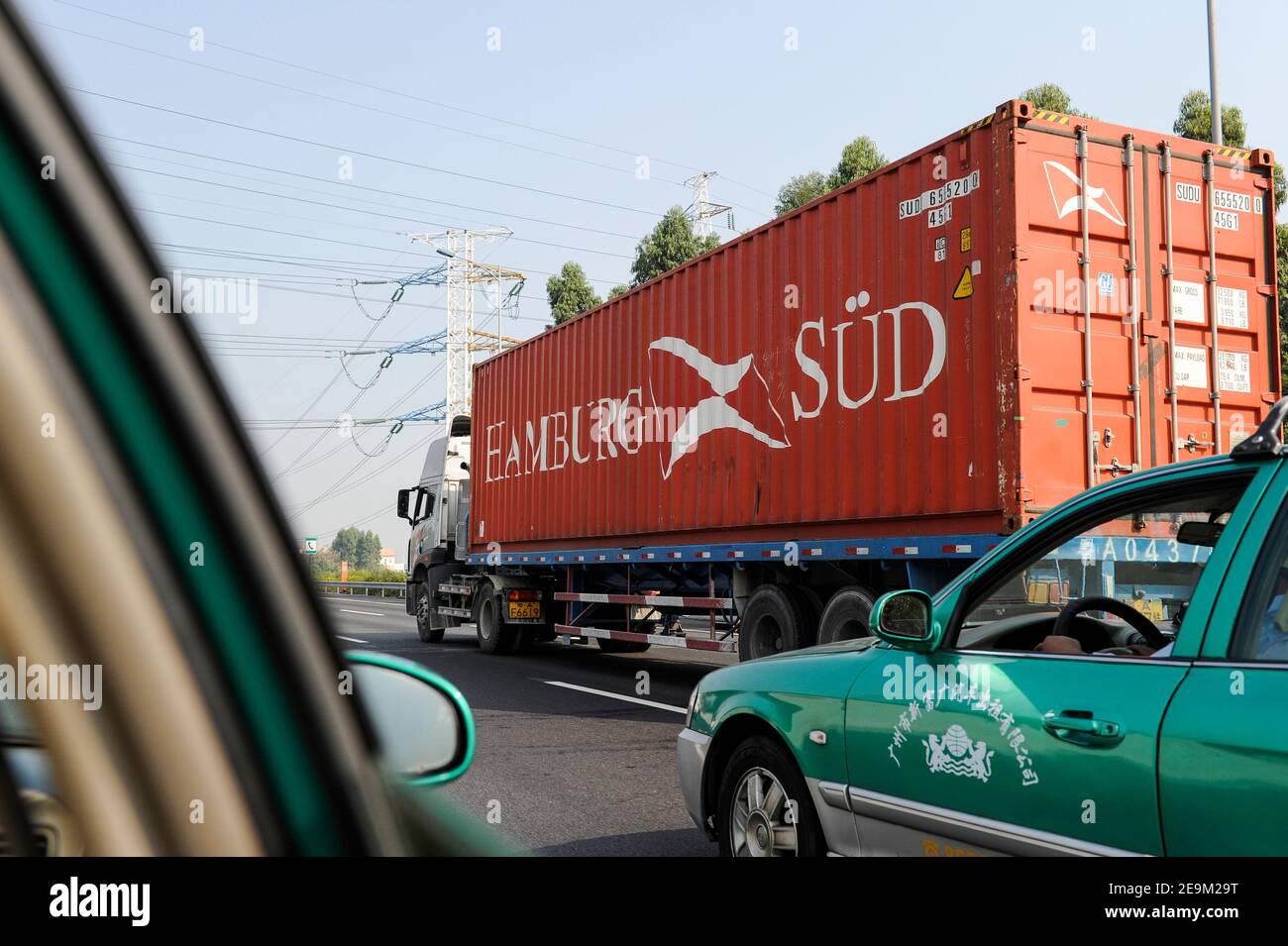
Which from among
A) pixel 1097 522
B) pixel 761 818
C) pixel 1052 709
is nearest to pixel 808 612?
pixel 761 818

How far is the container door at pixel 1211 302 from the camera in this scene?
784 cm

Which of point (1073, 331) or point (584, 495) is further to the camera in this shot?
point (584, 495)

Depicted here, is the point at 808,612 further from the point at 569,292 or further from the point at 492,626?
the point at 569,292

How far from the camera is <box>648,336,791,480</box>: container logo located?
32.2 feet

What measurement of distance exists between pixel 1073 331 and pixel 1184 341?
976mm

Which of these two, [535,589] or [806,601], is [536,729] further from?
[535,589]

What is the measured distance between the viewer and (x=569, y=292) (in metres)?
35.3

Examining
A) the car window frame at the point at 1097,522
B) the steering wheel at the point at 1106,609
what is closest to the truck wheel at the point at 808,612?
the steering wheel at the point at 1106,609

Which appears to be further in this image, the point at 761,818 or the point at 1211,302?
the point at 1211,302

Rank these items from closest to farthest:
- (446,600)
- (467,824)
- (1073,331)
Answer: (467,824), (1073,331), (446,600)

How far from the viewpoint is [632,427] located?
471 inches

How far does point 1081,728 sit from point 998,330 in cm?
531
